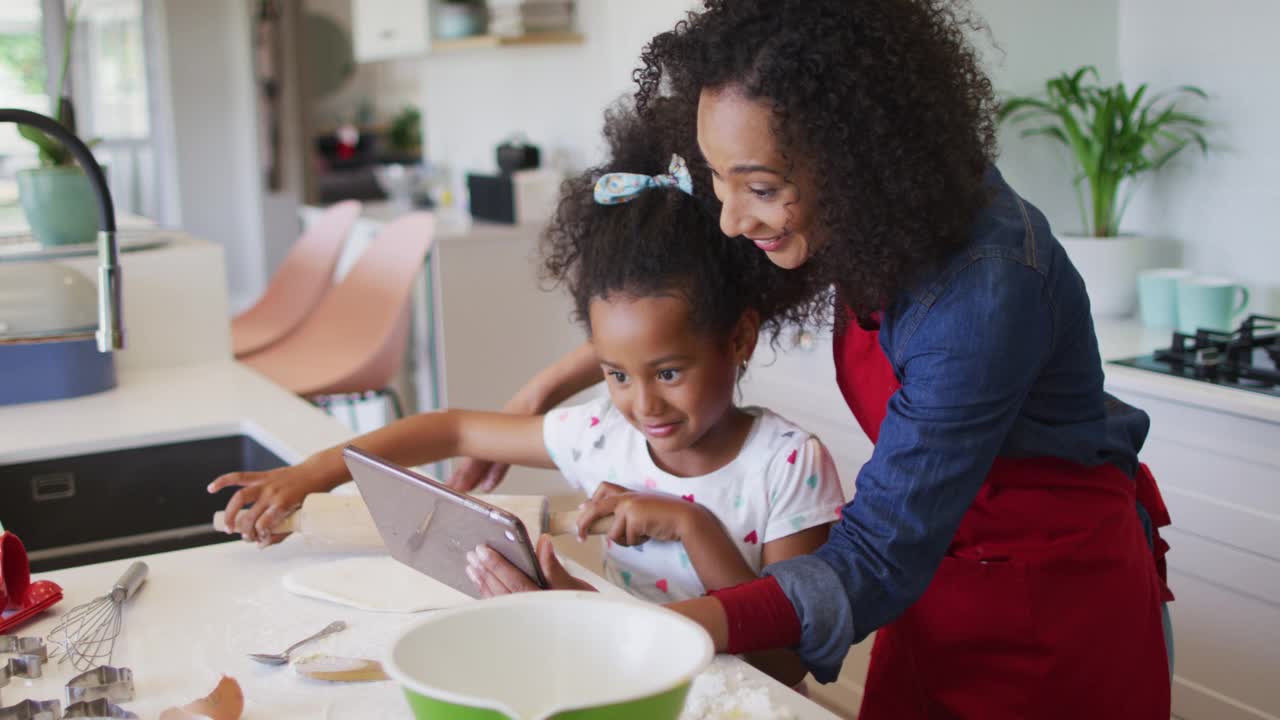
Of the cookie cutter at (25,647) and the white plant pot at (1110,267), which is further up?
the white plant pot at (1110,267)

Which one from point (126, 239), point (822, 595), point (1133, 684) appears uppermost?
point (126, 239)

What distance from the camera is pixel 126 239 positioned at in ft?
7.55

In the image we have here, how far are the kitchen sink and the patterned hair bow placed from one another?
0.67m

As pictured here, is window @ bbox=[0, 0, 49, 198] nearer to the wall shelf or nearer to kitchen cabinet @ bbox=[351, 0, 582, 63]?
kitchen cabinet @ bbox=[351, 0, 582, 63]

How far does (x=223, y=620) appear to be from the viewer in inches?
41.8

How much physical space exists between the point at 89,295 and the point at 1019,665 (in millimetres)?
1543

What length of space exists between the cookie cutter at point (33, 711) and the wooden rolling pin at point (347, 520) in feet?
1.10

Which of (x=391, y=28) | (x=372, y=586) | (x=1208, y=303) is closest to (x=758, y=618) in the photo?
(x=372, y=586)

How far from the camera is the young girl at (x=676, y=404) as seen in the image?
1.25m

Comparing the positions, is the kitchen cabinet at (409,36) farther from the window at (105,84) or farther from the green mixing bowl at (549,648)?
the green mixing bowl at (549,648)

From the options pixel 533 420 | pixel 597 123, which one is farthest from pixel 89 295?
pixel 597 123

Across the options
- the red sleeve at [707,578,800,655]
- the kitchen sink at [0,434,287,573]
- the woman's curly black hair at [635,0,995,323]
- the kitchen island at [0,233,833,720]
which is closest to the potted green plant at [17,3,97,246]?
the kitchen island at [0,233,833,720]

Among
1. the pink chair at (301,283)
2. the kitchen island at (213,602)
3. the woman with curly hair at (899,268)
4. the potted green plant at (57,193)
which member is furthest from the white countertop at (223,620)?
the pink chair at (301,283)

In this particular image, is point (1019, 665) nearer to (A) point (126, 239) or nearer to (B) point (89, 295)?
(B) point (89, 295)
